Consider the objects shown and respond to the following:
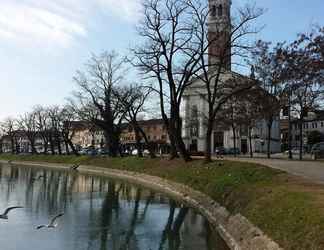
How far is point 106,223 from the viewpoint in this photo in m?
25.2

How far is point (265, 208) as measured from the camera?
1841 cm

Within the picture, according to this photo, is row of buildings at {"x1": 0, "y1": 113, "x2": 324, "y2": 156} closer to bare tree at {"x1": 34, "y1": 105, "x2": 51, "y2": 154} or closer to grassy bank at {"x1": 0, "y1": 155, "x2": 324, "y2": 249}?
bare tree at {"x1": 34, "y1": 105, "x2": 51, "y2": 154}

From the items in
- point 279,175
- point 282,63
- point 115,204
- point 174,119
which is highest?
point 282,63

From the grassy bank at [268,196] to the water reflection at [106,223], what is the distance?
1948 mm

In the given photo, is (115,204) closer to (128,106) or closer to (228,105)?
(128,106)

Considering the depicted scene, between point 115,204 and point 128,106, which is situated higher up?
point 128,106

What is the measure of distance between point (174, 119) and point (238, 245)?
30.6m

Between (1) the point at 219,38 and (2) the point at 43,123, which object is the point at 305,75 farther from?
(2) the point at 43,123

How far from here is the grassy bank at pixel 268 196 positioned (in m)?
13.6

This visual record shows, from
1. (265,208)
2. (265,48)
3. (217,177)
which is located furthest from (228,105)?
(265,208)

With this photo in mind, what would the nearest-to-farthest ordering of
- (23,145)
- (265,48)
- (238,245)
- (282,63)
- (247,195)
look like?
(238,245), (247,195), (282,63), (265,48), (23,145)

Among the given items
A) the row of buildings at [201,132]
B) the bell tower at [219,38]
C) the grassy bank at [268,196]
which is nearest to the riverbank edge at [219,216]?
the grassy bank at [268,196]

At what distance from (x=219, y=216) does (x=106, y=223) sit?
5628 millimetres

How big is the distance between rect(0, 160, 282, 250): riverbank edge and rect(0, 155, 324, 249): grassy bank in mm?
290
